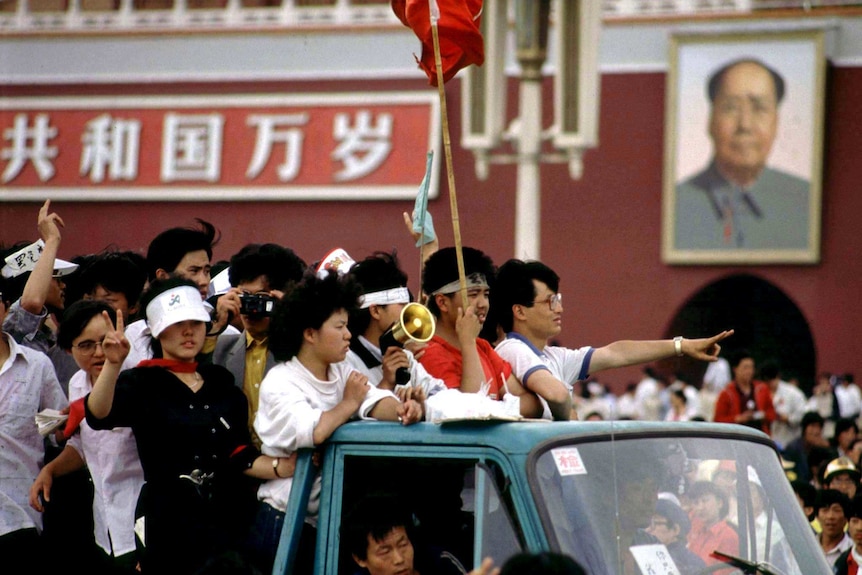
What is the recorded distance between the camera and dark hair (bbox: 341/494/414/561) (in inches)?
133

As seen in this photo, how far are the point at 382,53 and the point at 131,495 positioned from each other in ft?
56.1

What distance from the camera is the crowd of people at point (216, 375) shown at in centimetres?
364

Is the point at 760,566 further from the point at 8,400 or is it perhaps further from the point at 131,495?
the point at 8,400

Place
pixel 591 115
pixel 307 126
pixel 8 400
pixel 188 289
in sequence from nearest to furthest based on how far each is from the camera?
pixel 188 289 < pixel 8 400 < pixel 591 115 < pixel 307 126

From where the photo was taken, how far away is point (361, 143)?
20.7 m

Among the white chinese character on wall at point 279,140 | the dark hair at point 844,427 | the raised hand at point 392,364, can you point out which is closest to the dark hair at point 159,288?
the raised hand at point 392,364

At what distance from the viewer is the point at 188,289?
3996 millimetres

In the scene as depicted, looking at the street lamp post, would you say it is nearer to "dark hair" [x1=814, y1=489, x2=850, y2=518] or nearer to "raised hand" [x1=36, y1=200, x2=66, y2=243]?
"dark hair" [x1=814, y1=489, x2=850, y2=518]

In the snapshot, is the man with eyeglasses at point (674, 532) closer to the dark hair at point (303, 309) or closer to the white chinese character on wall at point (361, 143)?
the dark hair at point (303, 309)

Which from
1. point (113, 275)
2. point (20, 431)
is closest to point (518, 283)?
point (113, 275)

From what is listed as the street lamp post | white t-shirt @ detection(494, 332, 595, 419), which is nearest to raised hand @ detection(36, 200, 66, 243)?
white t-shirt @ detection(494, 332, 595, 419)

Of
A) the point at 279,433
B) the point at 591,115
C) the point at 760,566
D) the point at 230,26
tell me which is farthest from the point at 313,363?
the point at 230,26

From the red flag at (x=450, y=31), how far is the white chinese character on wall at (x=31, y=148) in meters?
17.7

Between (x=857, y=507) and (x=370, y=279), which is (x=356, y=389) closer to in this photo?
(x=370, y=279)
